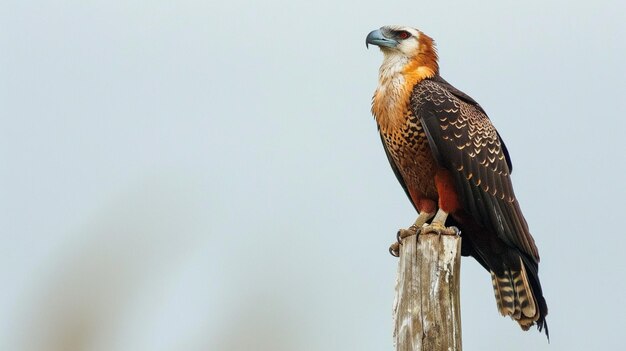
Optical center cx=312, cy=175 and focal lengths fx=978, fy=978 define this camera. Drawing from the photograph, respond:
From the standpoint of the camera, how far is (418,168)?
7879 millimetres

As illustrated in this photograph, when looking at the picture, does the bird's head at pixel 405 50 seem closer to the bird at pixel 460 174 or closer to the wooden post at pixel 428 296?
the bird at pixel 460 174

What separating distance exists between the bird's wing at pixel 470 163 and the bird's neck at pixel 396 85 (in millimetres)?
96

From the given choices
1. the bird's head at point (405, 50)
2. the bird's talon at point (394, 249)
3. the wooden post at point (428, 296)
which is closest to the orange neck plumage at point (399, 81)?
the bird's head at point (405, 50)

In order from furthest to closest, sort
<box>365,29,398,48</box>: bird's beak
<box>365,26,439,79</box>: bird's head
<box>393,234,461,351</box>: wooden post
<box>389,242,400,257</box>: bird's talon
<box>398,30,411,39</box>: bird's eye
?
<box>398,30,411,39</box>: bird's eye, <box>365,29,398,48</box>: bird's beak, <box>365,26,439,79</box>: bird's head, <box>389,242,400,257</box>: bird's talon, <box>393,234,461,351</box>: wooden post

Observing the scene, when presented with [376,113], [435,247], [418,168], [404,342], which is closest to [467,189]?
[418,168]

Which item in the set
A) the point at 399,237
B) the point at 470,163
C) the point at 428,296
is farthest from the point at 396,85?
the point at 428,296

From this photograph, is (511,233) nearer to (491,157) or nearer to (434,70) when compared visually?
(491,157)

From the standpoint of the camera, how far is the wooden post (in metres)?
4.77

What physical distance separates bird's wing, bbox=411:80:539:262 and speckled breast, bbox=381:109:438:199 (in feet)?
0.33

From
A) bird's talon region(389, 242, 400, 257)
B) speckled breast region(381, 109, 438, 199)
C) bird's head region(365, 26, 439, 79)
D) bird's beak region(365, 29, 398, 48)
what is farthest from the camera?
bird's beak region(365, 29, 398, 48)

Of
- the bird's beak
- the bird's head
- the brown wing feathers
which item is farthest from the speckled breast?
the bird's beak

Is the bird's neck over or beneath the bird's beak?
beneath

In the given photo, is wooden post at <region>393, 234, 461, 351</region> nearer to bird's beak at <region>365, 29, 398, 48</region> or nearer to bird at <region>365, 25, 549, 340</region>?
bird at <region>365, 25, 549, 340</region>

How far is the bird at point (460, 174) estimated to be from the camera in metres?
7.60
